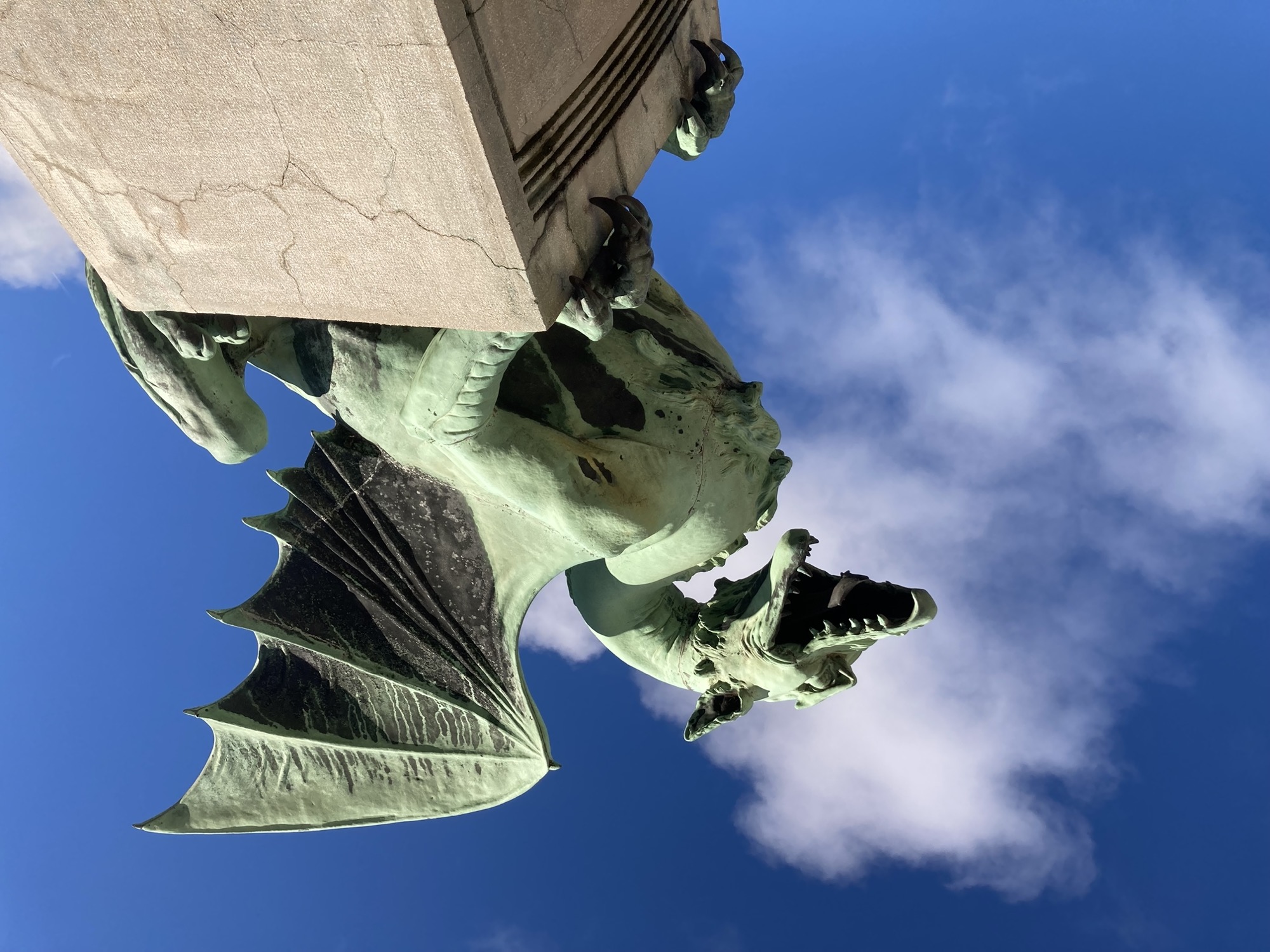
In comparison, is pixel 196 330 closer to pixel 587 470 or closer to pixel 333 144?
pixel 333 144

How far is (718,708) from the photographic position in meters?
4.12

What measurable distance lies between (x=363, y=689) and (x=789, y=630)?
1.54m

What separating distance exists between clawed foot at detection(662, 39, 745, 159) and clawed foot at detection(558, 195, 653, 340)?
557 millimetres

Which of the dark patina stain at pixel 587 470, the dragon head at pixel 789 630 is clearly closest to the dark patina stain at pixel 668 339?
the dark patina stain at pixel 587 470

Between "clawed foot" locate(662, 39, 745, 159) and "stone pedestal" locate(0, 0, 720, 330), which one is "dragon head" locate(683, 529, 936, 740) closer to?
"clawed foot" locate(662, 39, 745, 159)

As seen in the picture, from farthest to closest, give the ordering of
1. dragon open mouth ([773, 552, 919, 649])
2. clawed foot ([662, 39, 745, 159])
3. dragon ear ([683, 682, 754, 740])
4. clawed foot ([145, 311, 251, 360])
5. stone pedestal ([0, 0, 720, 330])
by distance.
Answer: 1. dragon ear ([683, 682, 754, 740])
2. dragon open mouth ([773, 552, 919, 649])
3. clawed foot ([662, 39, 745, 159])
4. clawed foot ([145, 311, 251, 360])
5. stone pedestal ([0, 0, 720, 330])

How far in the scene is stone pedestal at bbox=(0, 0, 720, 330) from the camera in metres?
1.76

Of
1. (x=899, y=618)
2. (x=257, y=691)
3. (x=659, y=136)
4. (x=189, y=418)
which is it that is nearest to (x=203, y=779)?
(x=257, y=691)

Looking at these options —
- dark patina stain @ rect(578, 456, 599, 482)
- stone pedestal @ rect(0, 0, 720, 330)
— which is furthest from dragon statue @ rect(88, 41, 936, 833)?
stone pedestal @ rect(0, 0, 720, 330)

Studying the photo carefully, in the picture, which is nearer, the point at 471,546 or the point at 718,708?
the point at 471,546

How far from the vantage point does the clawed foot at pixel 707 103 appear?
2.68 metres

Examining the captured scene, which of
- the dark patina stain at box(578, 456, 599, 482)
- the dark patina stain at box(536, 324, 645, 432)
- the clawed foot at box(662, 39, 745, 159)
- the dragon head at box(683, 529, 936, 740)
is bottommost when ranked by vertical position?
the dark patina stain at box(578, 456, 599, 482)

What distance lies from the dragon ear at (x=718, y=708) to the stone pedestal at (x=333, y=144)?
7.49ft

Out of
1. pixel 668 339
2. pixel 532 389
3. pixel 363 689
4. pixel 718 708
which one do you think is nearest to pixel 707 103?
pixel 668 339
